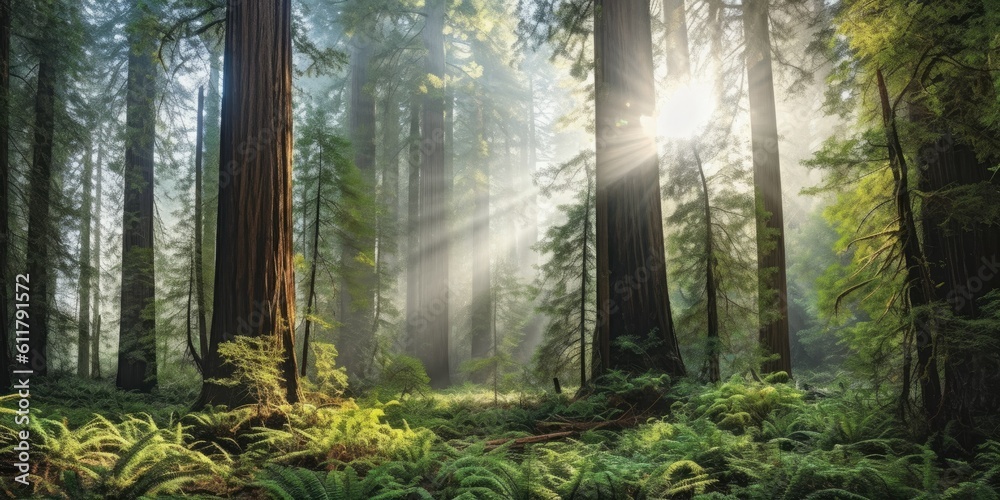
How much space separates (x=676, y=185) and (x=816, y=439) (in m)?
4.90

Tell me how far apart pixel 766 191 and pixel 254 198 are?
8444 mm

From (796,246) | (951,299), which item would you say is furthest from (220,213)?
(796,246)

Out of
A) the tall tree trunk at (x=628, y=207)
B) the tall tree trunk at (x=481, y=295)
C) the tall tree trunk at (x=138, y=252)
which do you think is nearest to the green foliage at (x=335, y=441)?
the tall tree trunk at (x=628, y=207)

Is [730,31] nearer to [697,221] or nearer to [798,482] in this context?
[697,221]

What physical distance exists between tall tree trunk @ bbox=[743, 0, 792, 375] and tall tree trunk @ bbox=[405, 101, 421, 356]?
10.8m

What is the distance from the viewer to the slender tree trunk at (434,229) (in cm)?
1628

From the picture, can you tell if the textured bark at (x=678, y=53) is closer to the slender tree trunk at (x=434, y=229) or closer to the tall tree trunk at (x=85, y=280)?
the slender tree trunk at (x=434, y=229)

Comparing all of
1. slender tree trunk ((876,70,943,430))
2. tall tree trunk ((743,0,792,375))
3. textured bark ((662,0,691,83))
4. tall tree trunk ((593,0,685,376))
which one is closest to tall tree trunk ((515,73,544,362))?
textured bark ((662,0,691,83))

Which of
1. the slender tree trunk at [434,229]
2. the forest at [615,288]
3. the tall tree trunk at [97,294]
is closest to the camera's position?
the forest at [615,288]

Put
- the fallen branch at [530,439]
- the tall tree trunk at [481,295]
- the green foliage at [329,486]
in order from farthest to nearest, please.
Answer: the tall tree trunk at [481,295], the fallen branch at [530,439], the green foliage at [329,486]

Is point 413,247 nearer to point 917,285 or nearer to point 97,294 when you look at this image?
point 97,294

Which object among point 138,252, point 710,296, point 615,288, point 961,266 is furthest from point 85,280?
point 961,266

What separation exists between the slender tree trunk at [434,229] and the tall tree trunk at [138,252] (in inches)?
287

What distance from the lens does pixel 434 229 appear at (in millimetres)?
17031
